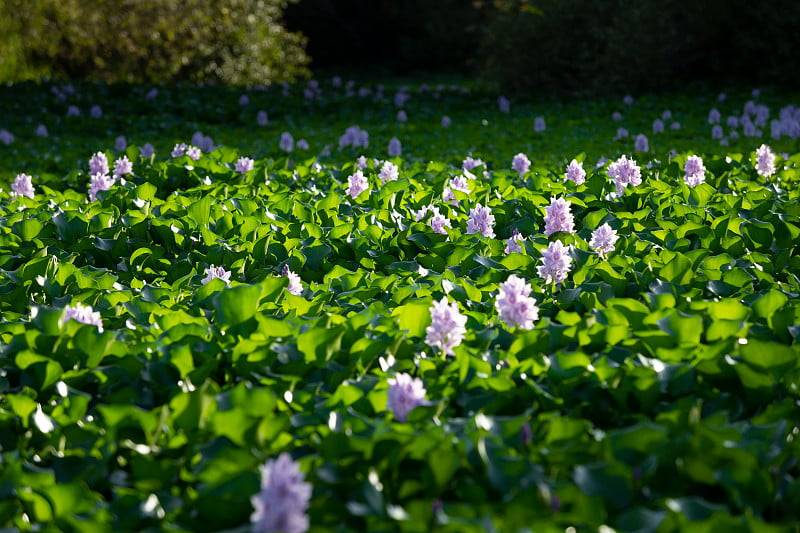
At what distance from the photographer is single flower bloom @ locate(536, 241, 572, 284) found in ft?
10.2

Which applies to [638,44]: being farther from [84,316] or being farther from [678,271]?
[84,316]

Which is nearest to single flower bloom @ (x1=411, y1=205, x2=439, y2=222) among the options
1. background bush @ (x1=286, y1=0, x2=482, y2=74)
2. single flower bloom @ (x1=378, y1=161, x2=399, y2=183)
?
single flower bloom @ (x1=378, y1=161, x2=399, y2=183)

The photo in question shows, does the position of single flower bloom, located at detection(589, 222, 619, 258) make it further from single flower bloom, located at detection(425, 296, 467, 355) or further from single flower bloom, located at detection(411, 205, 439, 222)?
single flower bloom, located at detection(425, 296, 467, 355)

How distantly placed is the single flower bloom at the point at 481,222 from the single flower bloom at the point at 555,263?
2.76 ft

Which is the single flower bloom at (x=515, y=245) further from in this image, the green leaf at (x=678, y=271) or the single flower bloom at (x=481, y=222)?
the green leaf at (x=678, y=271)

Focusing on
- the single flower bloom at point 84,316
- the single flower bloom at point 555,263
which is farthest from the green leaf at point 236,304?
the single flower bloom at point 555,263

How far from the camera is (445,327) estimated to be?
2494mm

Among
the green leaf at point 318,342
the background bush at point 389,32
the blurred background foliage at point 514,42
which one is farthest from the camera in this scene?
the background bush at point 389,32

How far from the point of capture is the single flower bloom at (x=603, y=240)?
3.50m

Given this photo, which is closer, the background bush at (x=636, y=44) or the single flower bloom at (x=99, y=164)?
the single flower bloom at (x=99, y=164)

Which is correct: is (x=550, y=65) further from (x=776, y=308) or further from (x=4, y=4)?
(x=776, y=308)

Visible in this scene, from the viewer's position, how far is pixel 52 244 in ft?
13.6

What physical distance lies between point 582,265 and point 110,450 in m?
2.01

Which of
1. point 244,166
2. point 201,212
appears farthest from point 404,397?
point 244,166
